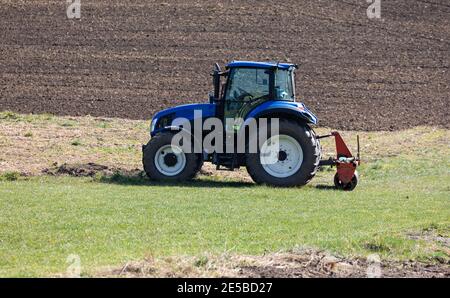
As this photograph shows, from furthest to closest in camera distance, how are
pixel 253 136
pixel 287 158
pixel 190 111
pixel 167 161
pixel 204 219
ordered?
pixel 190 111 < pixel 167 161 < pixel 287 158 < pixel 253 136 < pixel 204 219

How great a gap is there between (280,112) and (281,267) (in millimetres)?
9070

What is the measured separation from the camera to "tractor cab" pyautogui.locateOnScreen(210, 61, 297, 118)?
18.7 metres

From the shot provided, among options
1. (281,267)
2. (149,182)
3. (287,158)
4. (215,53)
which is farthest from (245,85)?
(215,53)

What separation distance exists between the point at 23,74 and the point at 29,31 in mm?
4225

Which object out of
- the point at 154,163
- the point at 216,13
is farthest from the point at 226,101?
the point at 216,13

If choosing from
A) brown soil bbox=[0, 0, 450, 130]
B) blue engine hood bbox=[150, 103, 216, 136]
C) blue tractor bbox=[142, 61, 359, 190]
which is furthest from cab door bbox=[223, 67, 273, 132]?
brown soil bbox=[0, 0, 450, 130]

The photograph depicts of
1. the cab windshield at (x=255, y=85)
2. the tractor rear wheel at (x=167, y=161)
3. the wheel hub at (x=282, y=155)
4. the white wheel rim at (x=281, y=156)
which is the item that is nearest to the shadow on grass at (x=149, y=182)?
the tractor rear wheel at (x=167, y=161)

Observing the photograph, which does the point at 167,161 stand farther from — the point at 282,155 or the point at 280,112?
the point at 280,112

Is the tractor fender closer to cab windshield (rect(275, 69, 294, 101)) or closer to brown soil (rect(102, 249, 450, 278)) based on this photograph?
cab windshield (rect(275, 69, 294, 101))

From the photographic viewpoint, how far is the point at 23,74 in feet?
110

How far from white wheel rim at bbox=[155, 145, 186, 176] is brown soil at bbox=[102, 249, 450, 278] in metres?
8.53

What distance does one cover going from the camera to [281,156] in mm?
18828

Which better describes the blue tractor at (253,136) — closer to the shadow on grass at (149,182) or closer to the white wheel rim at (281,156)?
the white wheel rim at (281,156)

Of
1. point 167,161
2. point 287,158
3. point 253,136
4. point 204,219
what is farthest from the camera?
point 167,161
